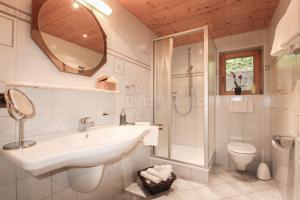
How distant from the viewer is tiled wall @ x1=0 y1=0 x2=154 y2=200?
0.91 m

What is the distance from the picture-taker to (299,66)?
126cm

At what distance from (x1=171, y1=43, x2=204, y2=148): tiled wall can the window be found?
367 mm

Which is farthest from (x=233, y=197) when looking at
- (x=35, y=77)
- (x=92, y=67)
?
(x=35, y=77)

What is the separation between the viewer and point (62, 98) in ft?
3.80

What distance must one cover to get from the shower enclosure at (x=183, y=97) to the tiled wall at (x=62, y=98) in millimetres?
344

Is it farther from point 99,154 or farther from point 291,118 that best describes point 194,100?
point 99,154

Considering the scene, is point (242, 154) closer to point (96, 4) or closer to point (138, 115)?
point (138, 115)

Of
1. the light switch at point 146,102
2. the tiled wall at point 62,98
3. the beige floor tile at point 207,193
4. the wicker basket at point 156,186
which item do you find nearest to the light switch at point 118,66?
the tiled wall at point 62,98

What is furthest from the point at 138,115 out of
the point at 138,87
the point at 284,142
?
the point at 284,142

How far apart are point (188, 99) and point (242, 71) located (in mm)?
983

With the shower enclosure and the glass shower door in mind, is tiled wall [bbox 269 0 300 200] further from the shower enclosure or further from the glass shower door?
the glass shower door

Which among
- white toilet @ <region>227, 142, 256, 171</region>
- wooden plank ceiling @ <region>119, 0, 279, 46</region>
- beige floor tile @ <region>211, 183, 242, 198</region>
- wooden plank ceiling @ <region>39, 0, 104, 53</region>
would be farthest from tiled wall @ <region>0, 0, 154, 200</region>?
white toilet @ <region>227, 142, 256, 171</region>

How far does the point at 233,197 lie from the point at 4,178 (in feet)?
6.43

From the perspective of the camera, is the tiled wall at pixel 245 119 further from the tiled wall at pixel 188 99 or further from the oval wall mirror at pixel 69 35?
the oval wall mirror at pixel 69 35
